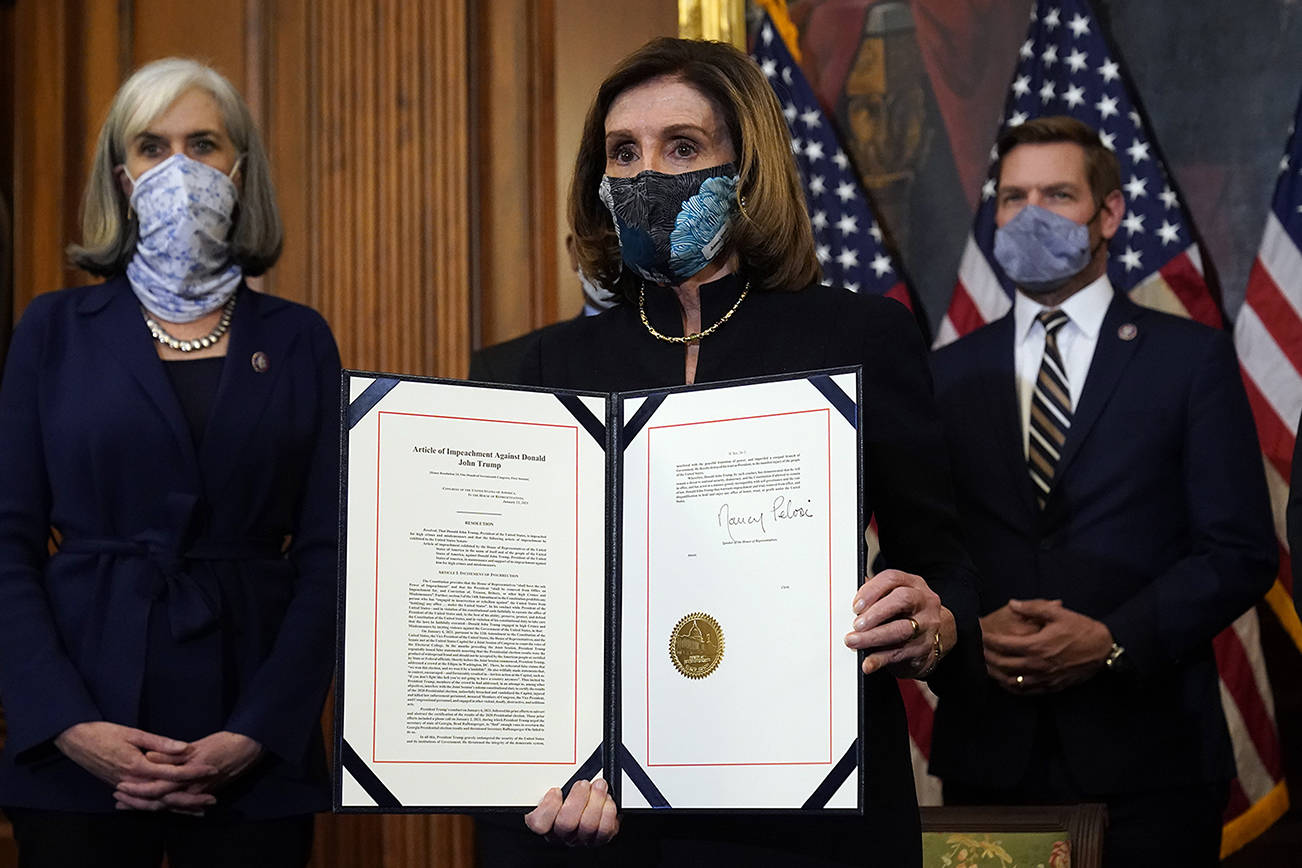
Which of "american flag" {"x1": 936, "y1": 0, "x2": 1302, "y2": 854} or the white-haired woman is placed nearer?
the white-haired woman

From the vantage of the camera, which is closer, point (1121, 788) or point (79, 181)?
point (1121, 788)

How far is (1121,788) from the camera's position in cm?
336

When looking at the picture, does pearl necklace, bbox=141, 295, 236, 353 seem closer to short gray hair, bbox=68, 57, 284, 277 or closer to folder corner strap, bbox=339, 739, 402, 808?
short gray hair, bbox=68, 57, 284, 277

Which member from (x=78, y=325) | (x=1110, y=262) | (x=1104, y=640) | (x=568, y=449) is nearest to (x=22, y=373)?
(x=78, y=325)

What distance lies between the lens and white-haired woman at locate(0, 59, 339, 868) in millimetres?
2699

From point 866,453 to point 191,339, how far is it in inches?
63.0

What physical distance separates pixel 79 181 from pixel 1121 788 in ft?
11.4

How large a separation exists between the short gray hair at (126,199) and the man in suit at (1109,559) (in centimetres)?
169

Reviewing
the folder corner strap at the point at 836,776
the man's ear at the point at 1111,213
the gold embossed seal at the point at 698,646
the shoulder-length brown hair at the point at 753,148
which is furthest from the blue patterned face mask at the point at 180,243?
the man's ear at the point at 1111,213

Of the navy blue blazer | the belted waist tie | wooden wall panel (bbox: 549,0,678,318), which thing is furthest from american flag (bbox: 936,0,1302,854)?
the belted waist tie

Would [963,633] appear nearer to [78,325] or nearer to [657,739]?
[657,739]

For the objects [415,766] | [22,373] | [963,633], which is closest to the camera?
[415,766]

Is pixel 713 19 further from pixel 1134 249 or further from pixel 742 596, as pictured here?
pixel 742 596

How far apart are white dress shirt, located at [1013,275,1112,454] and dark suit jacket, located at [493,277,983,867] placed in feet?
5.54
